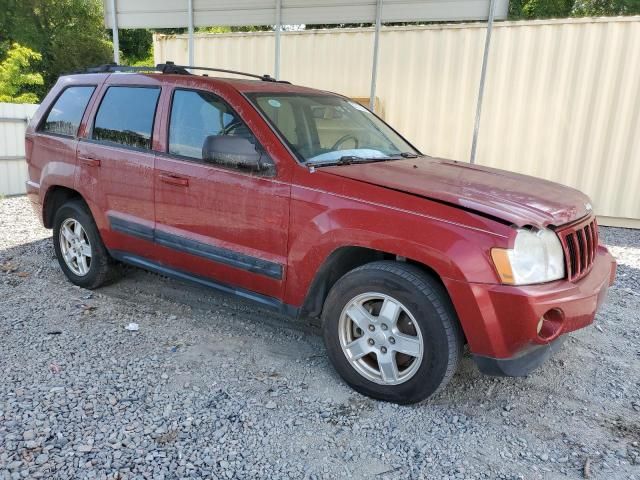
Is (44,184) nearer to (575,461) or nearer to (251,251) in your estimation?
(251,251)

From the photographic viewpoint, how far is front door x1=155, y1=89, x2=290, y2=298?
333 cm

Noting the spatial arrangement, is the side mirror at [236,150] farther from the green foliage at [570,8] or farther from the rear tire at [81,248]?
the green foliage at [570,8]

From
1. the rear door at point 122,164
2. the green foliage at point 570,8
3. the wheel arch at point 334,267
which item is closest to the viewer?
the wheel arch at point 334,267

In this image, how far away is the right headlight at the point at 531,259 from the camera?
2582mm

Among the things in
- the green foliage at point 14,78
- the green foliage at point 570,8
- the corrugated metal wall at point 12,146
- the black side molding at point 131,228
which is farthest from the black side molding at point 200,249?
the green foliage at point 570,8

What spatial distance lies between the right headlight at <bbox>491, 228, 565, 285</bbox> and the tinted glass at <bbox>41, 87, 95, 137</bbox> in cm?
369

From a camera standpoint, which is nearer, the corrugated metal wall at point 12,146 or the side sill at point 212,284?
the side sill at point 212,284

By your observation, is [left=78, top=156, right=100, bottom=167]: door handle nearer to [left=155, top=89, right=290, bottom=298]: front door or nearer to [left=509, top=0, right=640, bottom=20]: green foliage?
[left=155, top=89, right=290, bottom=298]: front door

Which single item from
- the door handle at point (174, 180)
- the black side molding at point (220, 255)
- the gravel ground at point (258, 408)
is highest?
the door handle at point (174, 180)

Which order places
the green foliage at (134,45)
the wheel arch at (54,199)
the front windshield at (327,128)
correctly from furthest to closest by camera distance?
the green foliage at (134,45)
the wheel arch at (54,199)
the front windshield at (327,128)

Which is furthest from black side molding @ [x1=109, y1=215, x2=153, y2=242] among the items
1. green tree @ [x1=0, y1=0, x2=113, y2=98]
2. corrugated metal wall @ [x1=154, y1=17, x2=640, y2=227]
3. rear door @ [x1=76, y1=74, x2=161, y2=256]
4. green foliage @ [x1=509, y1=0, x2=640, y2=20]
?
green tree @ [x1=0, y1=0, x2=113, y2=98]

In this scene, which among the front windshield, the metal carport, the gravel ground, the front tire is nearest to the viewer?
the gravel ground

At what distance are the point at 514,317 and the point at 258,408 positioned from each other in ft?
4.93

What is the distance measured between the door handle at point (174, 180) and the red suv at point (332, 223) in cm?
1
